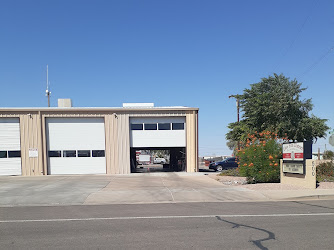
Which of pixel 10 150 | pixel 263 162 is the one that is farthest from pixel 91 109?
pixel 263 162

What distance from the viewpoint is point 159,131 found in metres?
23.8

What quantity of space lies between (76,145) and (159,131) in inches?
285

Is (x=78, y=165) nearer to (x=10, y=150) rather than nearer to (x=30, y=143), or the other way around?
(x=30, y=143)

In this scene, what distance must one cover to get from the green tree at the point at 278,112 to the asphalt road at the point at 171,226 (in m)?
17.0

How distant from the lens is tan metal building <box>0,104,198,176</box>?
2230 cm

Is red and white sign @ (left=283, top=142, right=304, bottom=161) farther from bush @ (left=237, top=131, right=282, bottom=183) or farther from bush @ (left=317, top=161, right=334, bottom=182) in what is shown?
bush @ (left=317, top=161, right=334, bottom=182)

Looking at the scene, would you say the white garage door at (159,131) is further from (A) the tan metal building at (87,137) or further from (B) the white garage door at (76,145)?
(B) the white garage door at (76,145)

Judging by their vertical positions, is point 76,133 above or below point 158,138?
above

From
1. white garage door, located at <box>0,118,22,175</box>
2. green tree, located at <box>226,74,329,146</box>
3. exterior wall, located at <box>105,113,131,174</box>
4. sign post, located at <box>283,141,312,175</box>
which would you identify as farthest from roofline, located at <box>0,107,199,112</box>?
sign post, located at <box>283,141,312,175</box>

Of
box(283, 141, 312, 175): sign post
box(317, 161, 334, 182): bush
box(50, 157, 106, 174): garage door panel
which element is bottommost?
box(50, 157, 106, 174): garage door panel

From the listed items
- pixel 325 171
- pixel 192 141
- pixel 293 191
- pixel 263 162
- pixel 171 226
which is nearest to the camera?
pixel 171 226

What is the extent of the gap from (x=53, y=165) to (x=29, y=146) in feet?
8.11

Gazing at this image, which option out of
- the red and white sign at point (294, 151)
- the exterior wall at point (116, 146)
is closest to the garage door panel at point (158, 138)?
the exterior wall at point (116, 146)

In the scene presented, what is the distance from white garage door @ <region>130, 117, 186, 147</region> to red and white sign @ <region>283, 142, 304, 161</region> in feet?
36.0
